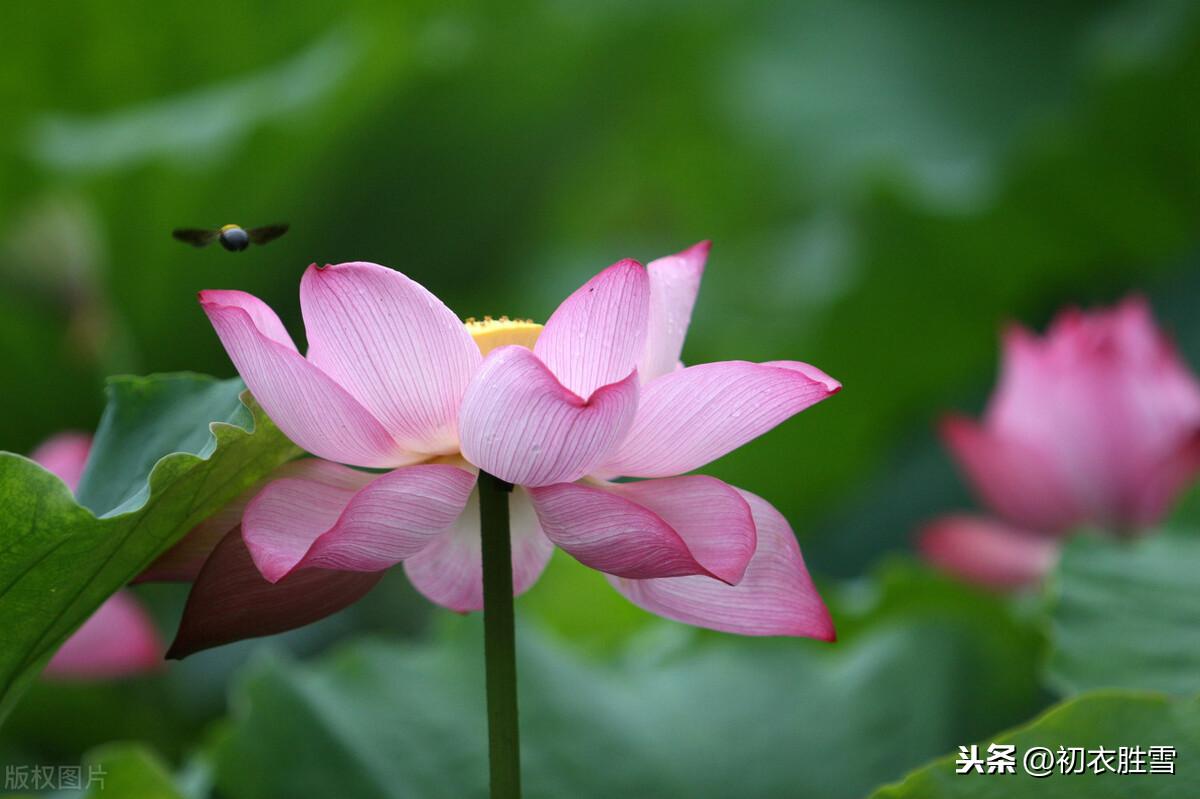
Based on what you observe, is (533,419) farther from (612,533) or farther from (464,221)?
(464,221)

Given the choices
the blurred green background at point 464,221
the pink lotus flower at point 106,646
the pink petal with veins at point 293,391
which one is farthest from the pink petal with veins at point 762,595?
the blurred green background at point 464,221

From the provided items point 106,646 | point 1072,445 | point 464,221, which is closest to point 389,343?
point 106,646

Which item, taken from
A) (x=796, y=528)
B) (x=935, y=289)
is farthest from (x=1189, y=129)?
(x=796, y=528)

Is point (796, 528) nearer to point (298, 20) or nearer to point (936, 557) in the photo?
point (936, 557)

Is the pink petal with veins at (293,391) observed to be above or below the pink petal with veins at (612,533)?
above

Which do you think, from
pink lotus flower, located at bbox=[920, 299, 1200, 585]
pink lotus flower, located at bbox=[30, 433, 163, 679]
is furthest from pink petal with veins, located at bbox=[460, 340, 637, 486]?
pink lotus flower, located at bbox=[920, 299, 1200, 585]
